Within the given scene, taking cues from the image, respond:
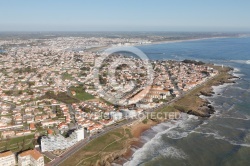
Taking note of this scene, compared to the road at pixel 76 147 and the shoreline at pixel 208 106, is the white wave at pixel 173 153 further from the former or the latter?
the road at pixel 76 147

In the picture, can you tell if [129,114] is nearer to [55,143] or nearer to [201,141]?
[201,141]

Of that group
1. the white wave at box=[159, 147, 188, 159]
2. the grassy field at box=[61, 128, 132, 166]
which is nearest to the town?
the grassy field at box=[61, 128, 132, 166]

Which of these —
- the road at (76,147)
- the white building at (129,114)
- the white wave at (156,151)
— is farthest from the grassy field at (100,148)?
the white building at (129,114)

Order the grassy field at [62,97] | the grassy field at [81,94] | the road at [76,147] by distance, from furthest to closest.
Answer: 1. the grassy field at [81,94]
2. the grassy field at [62,97]
3. the road at [76,147]

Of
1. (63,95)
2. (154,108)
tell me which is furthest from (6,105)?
(154,108)

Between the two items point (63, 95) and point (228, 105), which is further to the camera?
point (63, 95)

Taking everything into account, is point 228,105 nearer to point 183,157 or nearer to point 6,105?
point 183,157
